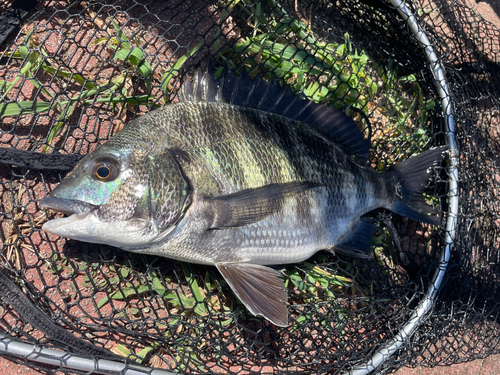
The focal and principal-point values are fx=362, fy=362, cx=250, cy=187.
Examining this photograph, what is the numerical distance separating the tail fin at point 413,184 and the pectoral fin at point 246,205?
936 millimetres

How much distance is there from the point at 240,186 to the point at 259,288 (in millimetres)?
608

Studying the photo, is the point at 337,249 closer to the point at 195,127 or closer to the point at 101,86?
the point at 195,127

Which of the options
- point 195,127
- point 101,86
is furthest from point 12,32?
point 195,127

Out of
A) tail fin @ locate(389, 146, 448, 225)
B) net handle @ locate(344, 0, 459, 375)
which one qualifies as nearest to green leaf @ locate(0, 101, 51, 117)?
tail fin @ locate(389, 146, 448, 225)

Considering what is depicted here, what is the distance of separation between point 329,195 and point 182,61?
4.37 ft

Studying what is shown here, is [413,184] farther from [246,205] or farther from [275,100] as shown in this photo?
[246,205]

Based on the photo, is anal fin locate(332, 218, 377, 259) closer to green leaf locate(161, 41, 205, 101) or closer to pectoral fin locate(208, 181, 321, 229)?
pectoral fin locate(208, 181, 321, 229)

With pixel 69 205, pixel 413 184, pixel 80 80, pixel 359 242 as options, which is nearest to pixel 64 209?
pixel 69 205

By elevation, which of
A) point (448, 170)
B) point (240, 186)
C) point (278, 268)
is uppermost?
point (448, 170)

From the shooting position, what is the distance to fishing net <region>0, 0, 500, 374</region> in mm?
2189

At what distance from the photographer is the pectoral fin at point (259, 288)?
2.03 m

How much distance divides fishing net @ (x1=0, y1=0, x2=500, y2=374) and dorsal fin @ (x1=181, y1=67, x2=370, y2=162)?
0.18 m

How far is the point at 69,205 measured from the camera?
168 centimetres

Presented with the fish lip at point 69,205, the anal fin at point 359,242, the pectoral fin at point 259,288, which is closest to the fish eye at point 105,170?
the fish lip at point 69,205
